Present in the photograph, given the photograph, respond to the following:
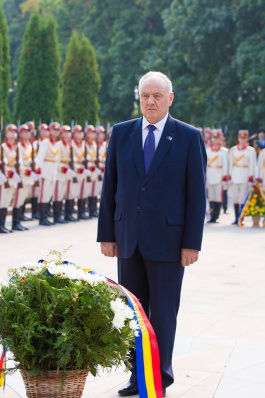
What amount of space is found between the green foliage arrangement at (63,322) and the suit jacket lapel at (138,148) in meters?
0.97

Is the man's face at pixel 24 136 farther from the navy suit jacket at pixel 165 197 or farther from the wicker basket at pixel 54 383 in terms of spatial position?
the wicker basket at pixel 54 383

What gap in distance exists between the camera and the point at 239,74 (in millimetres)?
31406

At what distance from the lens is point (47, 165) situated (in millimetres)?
17969

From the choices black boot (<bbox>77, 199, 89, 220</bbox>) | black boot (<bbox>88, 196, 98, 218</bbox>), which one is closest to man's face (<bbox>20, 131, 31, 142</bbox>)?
black boot (<bbox>77, 199, 89, 220</bbox>)

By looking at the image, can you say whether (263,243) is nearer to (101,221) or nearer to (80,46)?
(101,221)

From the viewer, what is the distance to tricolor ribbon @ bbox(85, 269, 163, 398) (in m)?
4.88

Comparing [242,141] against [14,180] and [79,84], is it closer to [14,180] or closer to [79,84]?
[14,180]

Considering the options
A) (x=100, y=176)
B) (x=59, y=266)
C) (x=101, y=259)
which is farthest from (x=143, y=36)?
(x=59, y=266)

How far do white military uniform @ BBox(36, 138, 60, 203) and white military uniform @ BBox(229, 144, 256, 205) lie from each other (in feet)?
11.6

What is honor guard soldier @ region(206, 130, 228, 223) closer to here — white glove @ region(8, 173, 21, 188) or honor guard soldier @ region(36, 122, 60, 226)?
honor guard soldier @ region(36, 122, 60, 226)

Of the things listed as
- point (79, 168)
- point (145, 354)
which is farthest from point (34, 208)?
point (145, 354)

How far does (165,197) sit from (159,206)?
61 millimetres

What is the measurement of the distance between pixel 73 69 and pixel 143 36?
7.03 metres

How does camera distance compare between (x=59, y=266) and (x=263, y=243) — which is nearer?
(x=59, y=266)
